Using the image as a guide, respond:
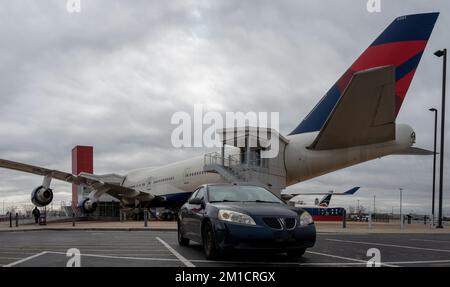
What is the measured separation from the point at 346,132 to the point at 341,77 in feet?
15.2

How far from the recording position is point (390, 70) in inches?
712

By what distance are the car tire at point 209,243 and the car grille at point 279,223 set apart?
1.00 m

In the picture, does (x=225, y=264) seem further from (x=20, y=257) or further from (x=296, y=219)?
(x=20, y=257)

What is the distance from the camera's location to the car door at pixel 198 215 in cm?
956

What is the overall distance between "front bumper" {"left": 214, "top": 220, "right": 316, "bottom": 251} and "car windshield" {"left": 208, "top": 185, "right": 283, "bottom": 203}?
145 centimetres

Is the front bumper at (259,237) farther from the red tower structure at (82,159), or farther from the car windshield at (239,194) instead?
the red tower structure at (82,159)

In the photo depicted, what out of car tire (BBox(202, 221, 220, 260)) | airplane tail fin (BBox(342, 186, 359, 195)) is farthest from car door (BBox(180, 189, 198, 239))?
airplane tail fin (BBox(342, 186, 359, 195))

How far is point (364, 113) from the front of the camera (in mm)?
20750

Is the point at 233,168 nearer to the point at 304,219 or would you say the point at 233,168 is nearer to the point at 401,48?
the point at 401,48

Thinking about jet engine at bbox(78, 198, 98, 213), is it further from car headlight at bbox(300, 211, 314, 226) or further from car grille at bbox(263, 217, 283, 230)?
car grille at bbox(263, 217, 283, 230)

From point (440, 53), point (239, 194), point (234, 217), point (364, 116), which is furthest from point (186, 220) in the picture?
point (440, 53)

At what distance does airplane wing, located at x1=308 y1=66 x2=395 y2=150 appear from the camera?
18609 mm

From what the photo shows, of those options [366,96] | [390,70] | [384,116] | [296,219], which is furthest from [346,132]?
[296,219]

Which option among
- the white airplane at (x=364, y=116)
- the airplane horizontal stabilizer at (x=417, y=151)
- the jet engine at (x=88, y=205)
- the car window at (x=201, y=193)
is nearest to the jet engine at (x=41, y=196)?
the white airplane at (x=364, y=116)
